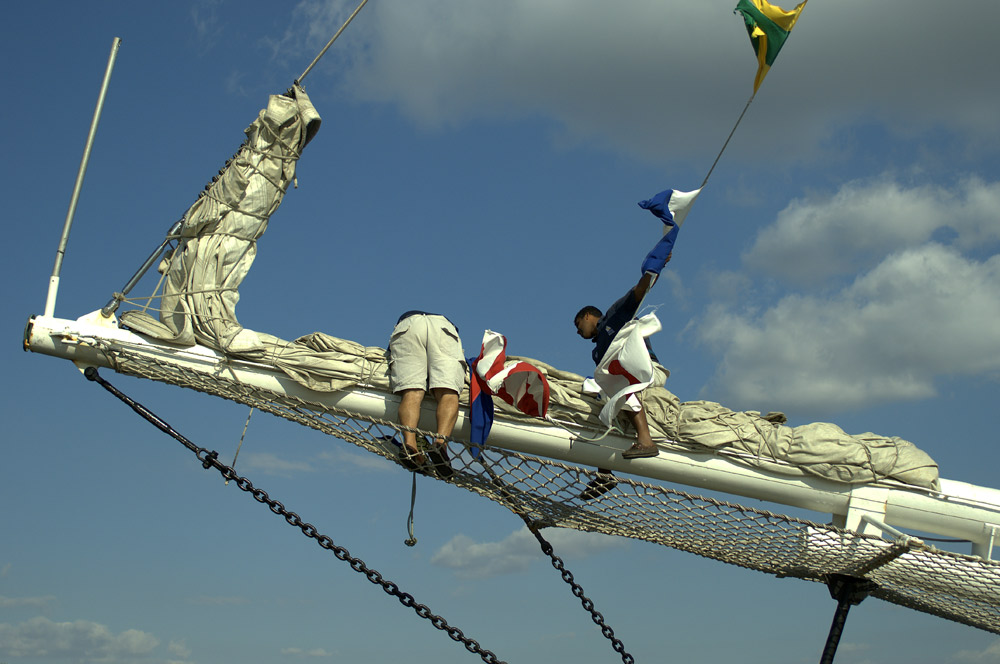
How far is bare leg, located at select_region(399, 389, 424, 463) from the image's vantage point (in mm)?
6109

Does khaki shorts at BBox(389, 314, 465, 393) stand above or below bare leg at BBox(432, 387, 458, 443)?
above

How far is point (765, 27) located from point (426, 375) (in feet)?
11.9

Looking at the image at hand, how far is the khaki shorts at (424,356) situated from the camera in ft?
20.8

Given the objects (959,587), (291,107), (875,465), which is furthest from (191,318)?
(959,587)

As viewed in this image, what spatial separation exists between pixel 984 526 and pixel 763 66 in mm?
3550

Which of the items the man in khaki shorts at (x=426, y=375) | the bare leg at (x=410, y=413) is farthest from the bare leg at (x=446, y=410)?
the bare leg at (x=410, y=413)

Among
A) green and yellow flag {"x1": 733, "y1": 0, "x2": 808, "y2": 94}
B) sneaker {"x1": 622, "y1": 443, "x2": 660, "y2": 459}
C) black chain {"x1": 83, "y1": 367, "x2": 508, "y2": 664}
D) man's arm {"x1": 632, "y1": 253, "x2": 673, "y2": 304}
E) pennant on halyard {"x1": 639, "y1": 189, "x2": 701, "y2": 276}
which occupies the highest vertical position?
green and yellow flag {"x1": 733, "y1": 0, "x2": 808, "y2": 94}

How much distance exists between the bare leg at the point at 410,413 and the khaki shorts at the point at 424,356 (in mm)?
42

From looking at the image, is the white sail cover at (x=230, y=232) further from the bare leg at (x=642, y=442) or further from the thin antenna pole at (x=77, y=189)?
the bare leg at (x=642, y=442)

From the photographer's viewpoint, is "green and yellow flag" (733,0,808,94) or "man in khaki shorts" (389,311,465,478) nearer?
"man in khaki shorts" (389,311,465,478)

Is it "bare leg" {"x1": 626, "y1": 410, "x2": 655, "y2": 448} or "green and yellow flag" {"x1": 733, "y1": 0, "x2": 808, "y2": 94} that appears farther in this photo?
"green and yellow flag" {"x1": 733, "y1": 0, "x2": 808, "y2": 94}

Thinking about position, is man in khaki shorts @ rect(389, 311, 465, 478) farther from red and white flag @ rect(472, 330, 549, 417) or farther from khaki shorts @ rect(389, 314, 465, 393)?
red and white flag @ rect(472, 330, 549, 417)

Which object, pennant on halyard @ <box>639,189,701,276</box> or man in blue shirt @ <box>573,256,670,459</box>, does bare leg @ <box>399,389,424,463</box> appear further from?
pennant on halyard @ <box>639,189,701,276</box>

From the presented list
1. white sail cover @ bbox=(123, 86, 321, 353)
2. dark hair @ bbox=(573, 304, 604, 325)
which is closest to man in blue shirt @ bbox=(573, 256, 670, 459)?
dark hair @ bbox=(573, 304, 604, 325)
